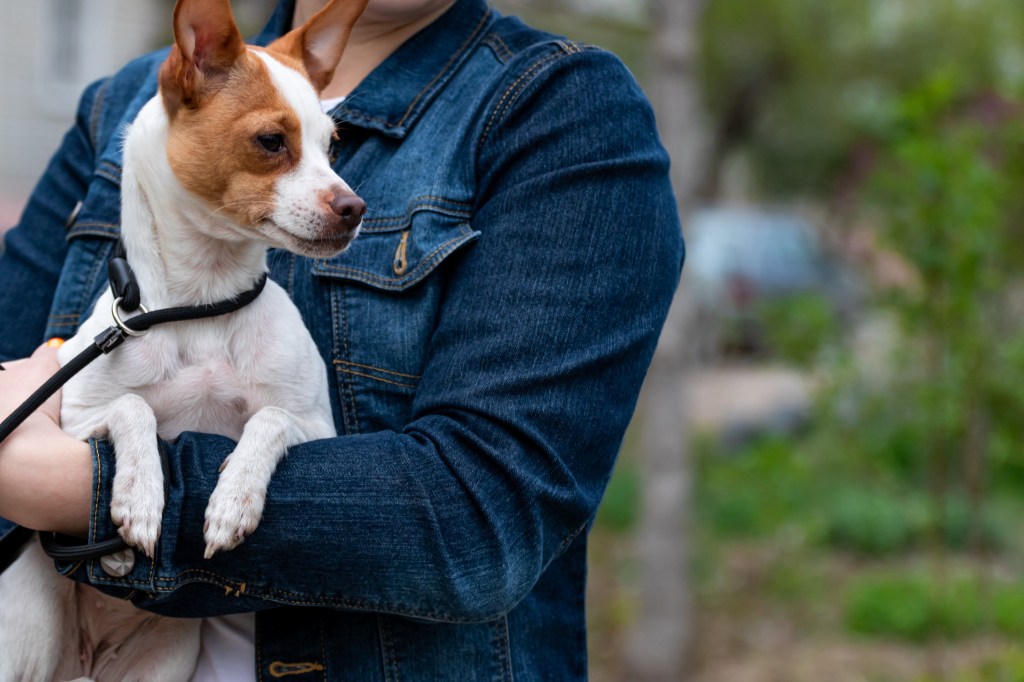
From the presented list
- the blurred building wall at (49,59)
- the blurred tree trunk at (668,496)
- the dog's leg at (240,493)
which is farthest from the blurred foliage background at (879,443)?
the blurred building wall at (49,59)

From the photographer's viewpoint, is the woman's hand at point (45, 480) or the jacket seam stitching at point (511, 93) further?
the jacket seam stitching at point (511, 93)

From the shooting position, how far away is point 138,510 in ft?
4.99

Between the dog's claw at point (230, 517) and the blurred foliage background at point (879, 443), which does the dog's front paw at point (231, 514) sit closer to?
the dog's claw at point (230, 517)

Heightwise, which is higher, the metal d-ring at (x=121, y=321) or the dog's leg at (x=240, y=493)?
the metal d-ring at (x=121, y=321)

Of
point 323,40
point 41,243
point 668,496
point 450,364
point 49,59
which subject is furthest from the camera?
point 49,59

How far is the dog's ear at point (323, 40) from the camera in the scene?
184 cm

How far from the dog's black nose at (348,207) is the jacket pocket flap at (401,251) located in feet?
0.27

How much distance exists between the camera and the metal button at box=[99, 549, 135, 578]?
154 cm

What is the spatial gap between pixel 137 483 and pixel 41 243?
0.76 metres

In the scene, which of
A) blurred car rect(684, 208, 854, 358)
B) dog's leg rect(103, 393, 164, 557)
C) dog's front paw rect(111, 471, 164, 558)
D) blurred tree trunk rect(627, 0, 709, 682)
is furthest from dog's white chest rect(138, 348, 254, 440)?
blurred car rect(684, 208, 854, 358)

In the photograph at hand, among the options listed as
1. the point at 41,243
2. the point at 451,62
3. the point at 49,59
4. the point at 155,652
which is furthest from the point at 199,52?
the point at 49,59

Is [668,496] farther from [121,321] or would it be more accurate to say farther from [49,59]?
[49,59]

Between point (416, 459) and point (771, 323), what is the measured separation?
166 inches

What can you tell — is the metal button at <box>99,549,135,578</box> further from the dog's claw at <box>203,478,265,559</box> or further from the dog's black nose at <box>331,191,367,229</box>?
the dog's black nose at <box>331,191,367,229</box>
